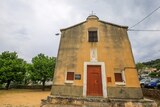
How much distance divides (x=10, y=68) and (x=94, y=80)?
22552 mm

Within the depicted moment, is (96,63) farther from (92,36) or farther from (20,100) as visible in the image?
(20,100)

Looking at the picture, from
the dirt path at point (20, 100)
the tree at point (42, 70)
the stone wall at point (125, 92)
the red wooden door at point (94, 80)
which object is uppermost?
the tree at point (42, 70)

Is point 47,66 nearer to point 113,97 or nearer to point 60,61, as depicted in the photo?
point 60,61

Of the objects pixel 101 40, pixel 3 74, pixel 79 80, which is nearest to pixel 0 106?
pixel 79 80

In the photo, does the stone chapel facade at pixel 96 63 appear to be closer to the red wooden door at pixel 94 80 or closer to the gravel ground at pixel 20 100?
the red wooden door at pixel 94 80

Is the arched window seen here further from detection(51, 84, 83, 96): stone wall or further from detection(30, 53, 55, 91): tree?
detection(30, 53, 55, 91): tree

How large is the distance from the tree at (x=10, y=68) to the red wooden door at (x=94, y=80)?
72.4ft

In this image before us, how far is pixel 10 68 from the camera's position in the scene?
3025cm

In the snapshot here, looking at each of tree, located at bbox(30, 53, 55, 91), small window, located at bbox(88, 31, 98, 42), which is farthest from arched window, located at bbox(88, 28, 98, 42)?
tree, located at bbox(30, 53, 55, 91)

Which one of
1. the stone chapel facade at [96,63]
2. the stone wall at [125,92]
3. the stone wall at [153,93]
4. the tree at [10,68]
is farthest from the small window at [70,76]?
the tree at [10,68]

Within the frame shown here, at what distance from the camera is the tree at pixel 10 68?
2989 cm

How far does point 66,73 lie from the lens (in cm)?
1318

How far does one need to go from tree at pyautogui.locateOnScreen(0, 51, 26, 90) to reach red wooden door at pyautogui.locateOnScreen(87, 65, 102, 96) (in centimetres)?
2208

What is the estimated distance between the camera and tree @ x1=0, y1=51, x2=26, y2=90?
2989cm
